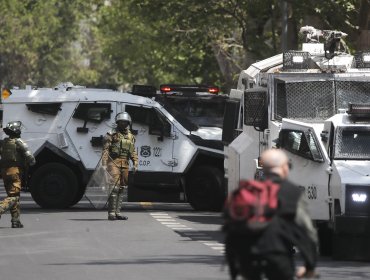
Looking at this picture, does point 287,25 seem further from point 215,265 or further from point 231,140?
point 215,265

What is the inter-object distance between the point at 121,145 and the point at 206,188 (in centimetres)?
375

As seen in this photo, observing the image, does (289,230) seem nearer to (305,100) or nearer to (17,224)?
(305,100)

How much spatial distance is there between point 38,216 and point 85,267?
937cm

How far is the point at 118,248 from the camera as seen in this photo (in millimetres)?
18578

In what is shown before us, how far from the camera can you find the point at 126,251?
1817 centimetres

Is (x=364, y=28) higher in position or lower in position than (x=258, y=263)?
higher

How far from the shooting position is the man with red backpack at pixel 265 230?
9133mm

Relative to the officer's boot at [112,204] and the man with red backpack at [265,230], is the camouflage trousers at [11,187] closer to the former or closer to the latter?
the officer's boot at [112,204]

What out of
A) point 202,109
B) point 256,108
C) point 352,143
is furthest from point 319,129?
point 202,109

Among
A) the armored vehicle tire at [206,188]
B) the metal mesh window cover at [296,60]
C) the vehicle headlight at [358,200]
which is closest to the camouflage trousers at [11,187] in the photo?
the metal mesh window cover at [296,60]

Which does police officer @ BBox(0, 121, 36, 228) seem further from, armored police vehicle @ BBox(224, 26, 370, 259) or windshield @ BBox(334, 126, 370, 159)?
windshield @ BBox(334, 126, 370, 159)

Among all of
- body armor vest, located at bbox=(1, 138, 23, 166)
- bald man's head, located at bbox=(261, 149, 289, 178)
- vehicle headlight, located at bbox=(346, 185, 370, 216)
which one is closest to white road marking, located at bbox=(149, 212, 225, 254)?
vehicle headlight, located at bbox=(346, 185, 370, 216)

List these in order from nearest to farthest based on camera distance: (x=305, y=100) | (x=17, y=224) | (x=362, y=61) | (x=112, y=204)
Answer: (x=305, y=100), (x=362, y=61), (x=17, y=224), (x=112, y=204)

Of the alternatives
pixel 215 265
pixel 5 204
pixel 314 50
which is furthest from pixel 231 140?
pixel 215 265
